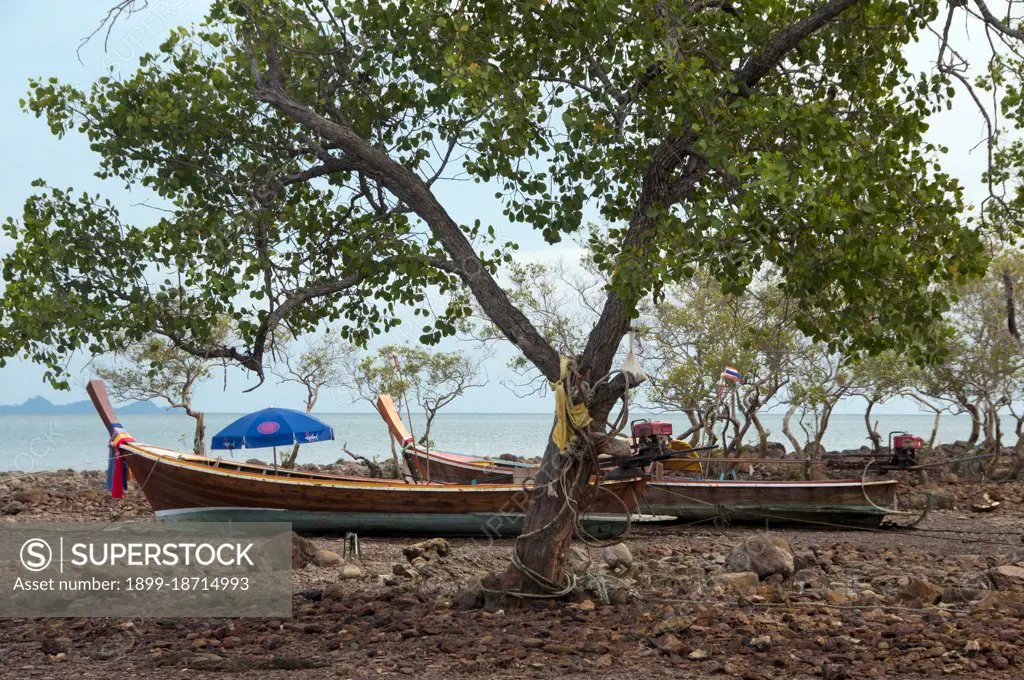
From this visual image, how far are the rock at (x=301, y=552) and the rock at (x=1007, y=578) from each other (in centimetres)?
712

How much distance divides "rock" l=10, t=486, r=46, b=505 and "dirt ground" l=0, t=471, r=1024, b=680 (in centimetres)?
1037

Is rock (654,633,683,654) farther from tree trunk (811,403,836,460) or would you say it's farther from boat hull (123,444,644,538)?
tree trunk (811,403,836,460)

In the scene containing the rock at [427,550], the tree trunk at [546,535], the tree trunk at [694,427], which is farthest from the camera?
the tree trunk at [694,427]

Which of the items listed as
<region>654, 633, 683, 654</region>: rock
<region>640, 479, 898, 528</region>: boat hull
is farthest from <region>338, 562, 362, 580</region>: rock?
<region>640, 479, 898, 528</region>: boat hull

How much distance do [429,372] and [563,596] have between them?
16.8 meters

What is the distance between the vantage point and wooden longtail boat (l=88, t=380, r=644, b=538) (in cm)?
1464

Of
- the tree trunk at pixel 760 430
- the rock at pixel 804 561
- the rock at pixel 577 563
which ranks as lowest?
the rock at pixel 804 561

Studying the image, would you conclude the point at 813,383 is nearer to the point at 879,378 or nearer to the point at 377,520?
the point at 879,378

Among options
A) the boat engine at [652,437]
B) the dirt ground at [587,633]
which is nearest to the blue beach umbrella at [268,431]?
the dirt ground at [587,633]

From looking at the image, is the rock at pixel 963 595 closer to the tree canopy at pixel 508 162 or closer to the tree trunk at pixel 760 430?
the tree canopy at pixel 508 162

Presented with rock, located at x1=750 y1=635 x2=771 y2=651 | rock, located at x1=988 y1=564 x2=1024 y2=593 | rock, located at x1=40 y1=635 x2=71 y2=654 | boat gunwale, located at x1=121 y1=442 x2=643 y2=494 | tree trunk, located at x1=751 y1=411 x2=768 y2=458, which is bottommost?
rock, located at x1=40 y1=635 x2=71 y2=654

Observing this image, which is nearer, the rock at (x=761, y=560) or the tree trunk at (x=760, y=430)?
the rock at (x=761, y=560)

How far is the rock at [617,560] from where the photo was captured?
10781 millimetres

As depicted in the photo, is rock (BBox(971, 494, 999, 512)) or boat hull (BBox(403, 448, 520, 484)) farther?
rock (BBox(971, 494, 999, 512))
